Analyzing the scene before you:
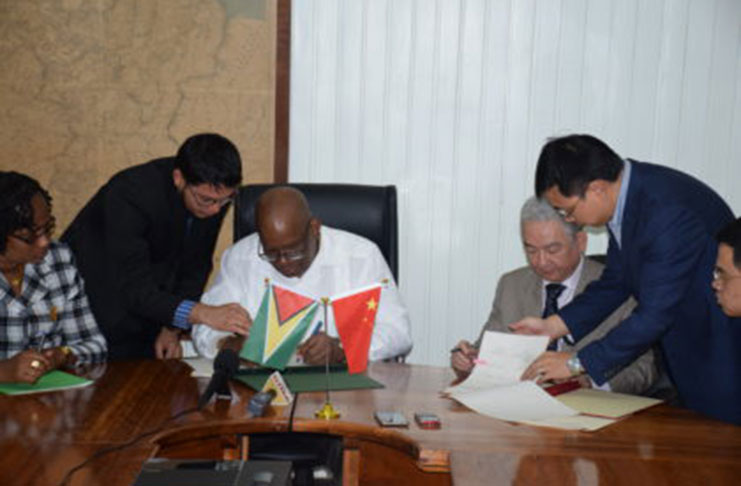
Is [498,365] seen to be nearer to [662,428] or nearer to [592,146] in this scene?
[662,428]

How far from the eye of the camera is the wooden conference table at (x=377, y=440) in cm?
177

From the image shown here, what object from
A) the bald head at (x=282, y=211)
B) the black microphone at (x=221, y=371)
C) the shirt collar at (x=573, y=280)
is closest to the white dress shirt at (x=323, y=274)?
the bald head at (x=282, y=211)

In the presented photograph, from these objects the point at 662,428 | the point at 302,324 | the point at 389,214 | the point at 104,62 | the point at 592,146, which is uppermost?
the point at 104,62

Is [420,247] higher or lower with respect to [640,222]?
lower

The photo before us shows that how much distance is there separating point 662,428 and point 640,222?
608mm

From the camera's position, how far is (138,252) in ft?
10.1

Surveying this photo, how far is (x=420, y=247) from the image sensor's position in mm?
4160

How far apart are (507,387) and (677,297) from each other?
0.56 metres

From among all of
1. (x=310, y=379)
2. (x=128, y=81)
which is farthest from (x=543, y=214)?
(x=128, y=81)

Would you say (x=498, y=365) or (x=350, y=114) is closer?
(x=498, y=365)

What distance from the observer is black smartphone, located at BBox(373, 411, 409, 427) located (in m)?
2.11

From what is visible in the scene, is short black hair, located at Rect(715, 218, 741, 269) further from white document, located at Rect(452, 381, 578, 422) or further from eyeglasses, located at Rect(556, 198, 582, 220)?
white document, located at Rect(452, 381, 578, 422)

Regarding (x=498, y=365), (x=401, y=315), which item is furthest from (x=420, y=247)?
(x=498, y=365)

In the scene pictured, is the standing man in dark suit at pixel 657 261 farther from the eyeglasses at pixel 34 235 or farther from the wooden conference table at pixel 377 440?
the eyeglasses at pixel 34 235
